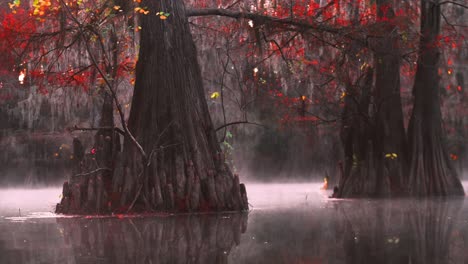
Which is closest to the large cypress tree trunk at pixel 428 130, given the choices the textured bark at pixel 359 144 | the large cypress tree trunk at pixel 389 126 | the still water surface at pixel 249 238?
the large cypress tree trunk at pixel 389 126

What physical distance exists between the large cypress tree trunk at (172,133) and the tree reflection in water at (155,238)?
0.93m

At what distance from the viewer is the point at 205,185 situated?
43.4 ft

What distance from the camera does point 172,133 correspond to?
13.6 m

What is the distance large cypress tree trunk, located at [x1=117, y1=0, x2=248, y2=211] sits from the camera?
1312 cm

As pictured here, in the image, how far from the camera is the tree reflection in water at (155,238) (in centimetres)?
688

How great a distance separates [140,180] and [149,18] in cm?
309

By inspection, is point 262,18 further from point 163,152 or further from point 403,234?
point 403,234

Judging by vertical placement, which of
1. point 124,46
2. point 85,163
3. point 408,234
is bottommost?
point 408,234

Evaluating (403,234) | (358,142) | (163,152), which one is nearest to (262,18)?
(163,152)

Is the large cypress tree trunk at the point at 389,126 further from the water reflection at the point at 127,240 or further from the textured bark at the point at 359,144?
the water reflection at the point at 127,240

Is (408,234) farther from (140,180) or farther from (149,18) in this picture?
(149,18)

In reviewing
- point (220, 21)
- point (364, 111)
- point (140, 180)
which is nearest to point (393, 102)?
point (364, 111)

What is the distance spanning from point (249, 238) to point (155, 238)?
103 centimetres

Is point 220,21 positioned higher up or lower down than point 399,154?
higher up
